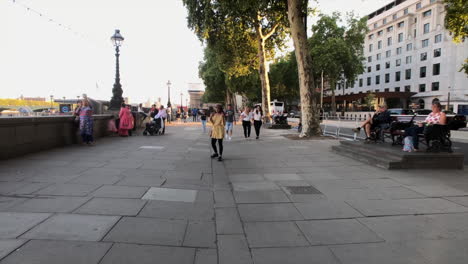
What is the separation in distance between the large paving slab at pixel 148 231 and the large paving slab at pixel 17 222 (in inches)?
35.8

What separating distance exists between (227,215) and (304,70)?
11.6 meters

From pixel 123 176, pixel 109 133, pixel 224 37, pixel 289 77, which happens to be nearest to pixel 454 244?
pixel 123 176

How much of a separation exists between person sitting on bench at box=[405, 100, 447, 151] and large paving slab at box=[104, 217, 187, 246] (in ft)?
20.9

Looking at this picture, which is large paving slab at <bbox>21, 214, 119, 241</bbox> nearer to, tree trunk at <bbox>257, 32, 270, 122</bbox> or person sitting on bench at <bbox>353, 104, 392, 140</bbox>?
person sitting on bench at <bbox>353, 104, 392, 140</bbox>

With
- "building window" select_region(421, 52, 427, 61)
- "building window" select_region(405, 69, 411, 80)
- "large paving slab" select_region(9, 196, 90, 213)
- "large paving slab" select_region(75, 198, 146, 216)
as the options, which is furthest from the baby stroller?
"building window" select_region(405, 69, 411, 80)

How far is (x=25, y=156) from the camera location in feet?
25.5

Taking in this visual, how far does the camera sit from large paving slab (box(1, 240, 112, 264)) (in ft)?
8.59

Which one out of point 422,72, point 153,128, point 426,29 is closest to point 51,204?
point 153,128

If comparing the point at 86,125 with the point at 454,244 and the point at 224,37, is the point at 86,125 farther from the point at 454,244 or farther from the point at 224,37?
the point at 224,37

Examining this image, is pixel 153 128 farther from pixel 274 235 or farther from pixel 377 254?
pixel 377 254

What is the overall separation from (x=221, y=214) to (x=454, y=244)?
263cm

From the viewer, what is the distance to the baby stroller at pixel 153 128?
623 inches

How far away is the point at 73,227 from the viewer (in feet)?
11.0

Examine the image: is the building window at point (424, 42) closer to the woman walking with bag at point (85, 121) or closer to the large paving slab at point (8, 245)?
the woman walking with bag at point (85, 121)
